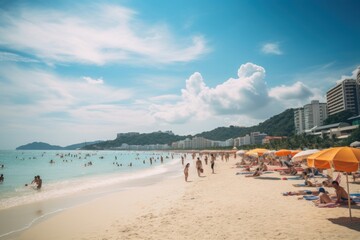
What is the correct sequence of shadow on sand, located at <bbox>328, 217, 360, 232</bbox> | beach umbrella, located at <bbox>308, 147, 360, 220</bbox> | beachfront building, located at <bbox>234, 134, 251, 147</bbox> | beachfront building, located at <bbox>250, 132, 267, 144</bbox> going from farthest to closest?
1. beachfront building, located at <bbox>234, 134, 251, 147</bbox>
2. beachfront building, located at <bbox>250, 132, 267, 144</bbox>
3. shadow on sand, located at <bbox>328, 217, 360, 232</bbox>
4. beach umbrella, located at <bbox>308, 147, 360, 220</bbox>

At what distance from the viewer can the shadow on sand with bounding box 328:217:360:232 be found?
6381 millimetres

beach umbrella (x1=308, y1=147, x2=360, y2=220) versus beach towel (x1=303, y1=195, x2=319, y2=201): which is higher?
beach umbrella (x1=308, y1=147, x2=360, y2=220)

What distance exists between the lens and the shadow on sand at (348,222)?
20.9ft

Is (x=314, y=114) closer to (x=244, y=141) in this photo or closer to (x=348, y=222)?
(x=244, y=141)

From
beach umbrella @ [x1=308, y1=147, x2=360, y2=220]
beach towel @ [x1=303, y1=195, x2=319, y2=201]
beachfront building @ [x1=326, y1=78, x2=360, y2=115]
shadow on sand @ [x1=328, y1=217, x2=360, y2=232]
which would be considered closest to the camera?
beach umbrella @ [x1=308, y1=147, x2=360, y2=220]

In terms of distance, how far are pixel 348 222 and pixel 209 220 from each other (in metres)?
3.64

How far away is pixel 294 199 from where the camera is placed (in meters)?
10.0

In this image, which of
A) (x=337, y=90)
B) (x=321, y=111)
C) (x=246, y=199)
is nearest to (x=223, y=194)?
(x=246, y=199)

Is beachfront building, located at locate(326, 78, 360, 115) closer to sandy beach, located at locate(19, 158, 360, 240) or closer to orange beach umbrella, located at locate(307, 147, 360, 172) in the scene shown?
sandy beach, located at locate(19, 158, 360, 240)

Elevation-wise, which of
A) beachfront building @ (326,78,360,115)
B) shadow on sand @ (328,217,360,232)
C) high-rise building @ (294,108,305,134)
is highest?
beachfront building @ (326,78,360,115)

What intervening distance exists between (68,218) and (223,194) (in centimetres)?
654

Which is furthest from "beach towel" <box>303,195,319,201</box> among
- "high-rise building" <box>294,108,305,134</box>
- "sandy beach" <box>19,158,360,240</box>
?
"high-rise building" <box>294,108,305,134</box>

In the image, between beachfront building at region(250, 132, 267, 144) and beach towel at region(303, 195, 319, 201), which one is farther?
beachfront building at region(250, 132, 267, 144)

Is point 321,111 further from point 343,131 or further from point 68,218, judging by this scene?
point 68,218
